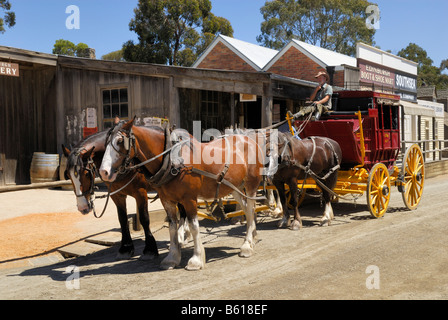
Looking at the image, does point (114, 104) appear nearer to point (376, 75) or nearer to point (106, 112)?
point (106, 112)

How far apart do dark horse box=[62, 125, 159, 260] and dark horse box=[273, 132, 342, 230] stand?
8.76 ft

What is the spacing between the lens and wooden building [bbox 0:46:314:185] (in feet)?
39.8

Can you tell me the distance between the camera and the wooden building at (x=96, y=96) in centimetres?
1214

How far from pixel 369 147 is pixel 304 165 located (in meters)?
1.95

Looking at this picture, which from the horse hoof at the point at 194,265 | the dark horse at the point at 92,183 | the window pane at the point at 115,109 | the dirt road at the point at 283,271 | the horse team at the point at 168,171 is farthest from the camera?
the window pane at the point at 115,109

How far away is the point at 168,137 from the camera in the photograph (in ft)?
17.9

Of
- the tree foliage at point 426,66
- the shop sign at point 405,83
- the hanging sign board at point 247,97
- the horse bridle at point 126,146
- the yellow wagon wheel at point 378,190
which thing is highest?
the tree foliage at point 426,66

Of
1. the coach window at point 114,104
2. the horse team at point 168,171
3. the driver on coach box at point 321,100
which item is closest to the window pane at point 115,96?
the coach window at point 114,104

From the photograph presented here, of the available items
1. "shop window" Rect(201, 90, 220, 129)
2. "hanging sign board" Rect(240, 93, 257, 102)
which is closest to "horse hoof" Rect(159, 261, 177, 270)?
"hanging sign board" Rect(240, 93, 257, 102)

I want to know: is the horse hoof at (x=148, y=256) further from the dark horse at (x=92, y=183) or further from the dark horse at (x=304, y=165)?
the dark horse at (x=304, y=165)

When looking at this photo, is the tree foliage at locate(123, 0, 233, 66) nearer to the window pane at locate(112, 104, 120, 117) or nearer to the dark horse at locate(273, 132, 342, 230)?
the window pane at locate(112, 104, 120, 117)

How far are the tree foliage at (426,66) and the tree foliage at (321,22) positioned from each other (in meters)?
13.2
